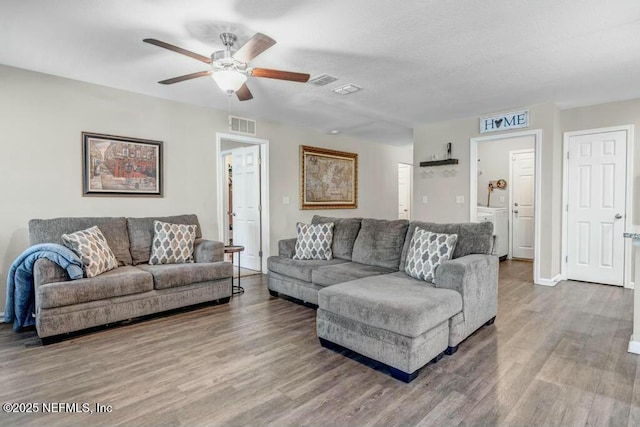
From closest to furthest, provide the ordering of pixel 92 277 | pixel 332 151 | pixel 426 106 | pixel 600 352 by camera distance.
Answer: pixel 600 352 → pixel 92 277 → pixel 426 106 → pixel 332 151

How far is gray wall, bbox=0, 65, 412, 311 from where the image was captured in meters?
3.17

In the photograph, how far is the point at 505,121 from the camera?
4.64 meters

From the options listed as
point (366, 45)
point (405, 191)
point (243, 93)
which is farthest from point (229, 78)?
point (405, 191)

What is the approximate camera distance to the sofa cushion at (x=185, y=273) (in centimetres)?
319

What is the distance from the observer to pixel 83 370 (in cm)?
220

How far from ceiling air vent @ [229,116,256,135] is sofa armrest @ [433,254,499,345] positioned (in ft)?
11.4

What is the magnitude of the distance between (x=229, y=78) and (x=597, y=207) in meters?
4.80

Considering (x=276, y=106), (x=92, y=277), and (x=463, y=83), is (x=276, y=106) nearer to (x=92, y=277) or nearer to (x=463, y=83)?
(x=463, y=83)

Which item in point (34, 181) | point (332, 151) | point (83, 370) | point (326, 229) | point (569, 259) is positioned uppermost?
point (332, 151)

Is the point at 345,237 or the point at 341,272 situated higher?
the point at 345,237

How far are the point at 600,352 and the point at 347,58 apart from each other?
9.90 feet

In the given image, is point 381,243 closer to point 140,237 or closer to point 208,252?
point 208,252

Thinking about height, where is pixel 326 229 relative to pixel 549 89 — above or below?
below

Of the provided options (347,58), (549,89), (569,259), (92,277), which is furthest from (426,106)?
(92,277)
